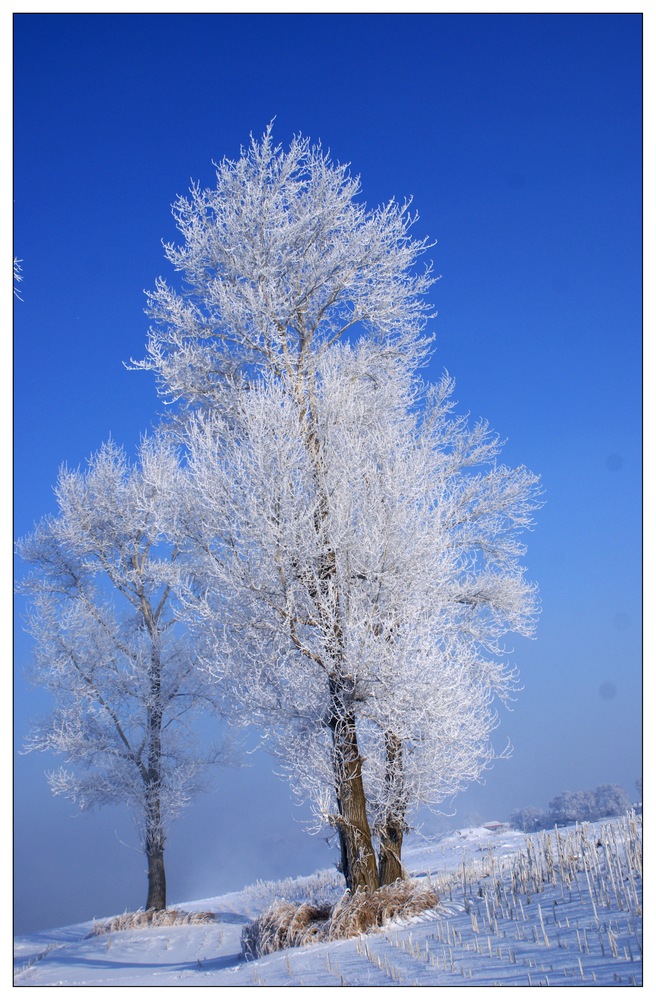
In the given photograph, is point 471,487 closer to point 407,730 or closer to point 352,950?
point 407,730

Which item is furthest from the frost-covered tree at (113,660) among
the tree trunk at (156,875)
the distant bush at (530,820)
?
the distant bush at (530,820)

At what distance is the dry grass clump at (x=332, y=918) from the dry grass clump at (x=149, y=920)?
13.8 ft

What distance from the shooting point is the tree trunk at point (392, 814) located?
7949mm

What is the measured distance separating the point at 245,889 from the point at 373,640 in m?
9.58

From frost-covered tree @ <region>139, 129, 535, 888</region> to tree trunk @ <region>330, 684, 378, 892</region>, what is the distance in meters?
0.02

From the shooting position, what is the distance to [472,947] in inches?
202

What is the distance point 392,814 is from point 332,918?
181cm

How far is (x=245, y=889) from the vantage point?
547 inches

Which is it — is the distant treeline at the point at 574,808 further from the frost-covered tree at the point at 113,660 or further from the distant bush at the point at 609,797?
the frost-covered tree at the point at 113,660

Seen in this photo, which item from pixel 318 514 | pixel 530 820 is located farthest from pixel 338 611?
pixel 530 820

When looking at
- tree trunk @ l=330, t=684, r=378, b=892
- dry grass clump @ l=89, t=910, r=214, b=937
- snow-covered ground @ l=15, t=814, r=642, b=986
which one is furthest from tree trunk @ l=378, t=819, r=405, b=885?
dry grass clump @ l=89, t=910, r=214, b=937

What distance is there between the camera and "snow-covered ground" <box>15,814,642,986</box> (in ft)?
14.6

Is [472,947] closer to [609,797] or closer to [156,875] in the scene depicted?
[156,875]
